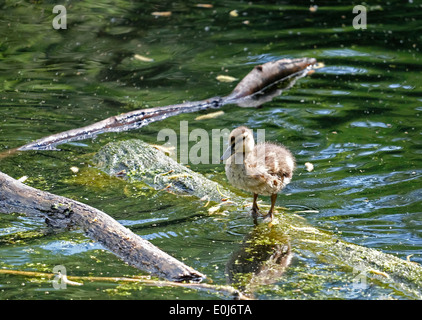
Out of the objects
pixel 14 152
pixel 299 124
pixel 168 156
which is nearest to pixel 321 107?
pixel 299 124

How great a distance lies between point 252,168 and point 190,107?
11.2ft

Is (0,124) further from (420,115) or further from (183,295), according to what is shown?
(420,115)

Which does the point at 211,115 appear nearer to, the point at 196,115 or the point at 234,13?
the point at 196,115

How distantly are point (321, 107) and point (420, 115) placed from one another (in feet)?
4.51

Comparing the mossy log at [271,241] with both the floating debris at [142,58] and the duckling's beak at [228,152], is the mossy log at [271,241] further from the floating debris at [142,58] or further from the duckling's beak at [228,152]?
the floating debris at [142,58]

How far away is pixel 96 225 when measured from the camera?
212 inches

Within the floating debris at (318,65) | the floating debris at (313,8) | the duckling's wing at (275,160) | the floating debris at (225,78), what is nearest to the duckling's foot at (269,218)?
the duckling's wing at (275,160)

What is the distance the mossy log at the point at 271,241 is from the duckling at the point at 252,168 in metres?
0.35

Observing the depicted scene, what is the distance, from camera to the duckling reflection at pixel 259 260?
5059 millimetres

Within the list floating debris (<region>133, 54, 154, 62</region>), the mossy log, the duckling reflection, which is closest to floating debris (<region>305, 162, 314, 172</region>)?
the mossy log

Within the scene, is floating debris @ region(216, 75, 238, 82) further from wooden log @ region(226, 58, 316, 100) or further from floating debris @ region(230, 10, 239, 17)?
floating debris @ region(230, 10, 239, 17)

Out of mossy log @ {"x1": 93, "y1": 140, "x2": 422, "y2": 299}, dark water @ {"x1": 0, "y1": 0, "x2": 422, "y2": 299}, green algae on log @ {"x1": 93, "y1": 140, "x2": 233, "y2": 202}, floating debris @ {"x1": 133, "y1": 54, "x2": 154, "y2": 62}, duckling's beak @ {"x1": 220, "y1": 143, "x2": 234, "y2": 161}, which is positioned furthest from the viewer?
floating debris @ {"x1": 133, "y1": 54, "x2": 154, "y2": 62}

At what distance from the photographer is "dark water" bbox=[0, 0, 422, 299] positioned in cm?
571

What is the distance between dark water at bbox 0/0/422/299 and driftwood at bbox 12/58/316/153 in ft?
0.56
